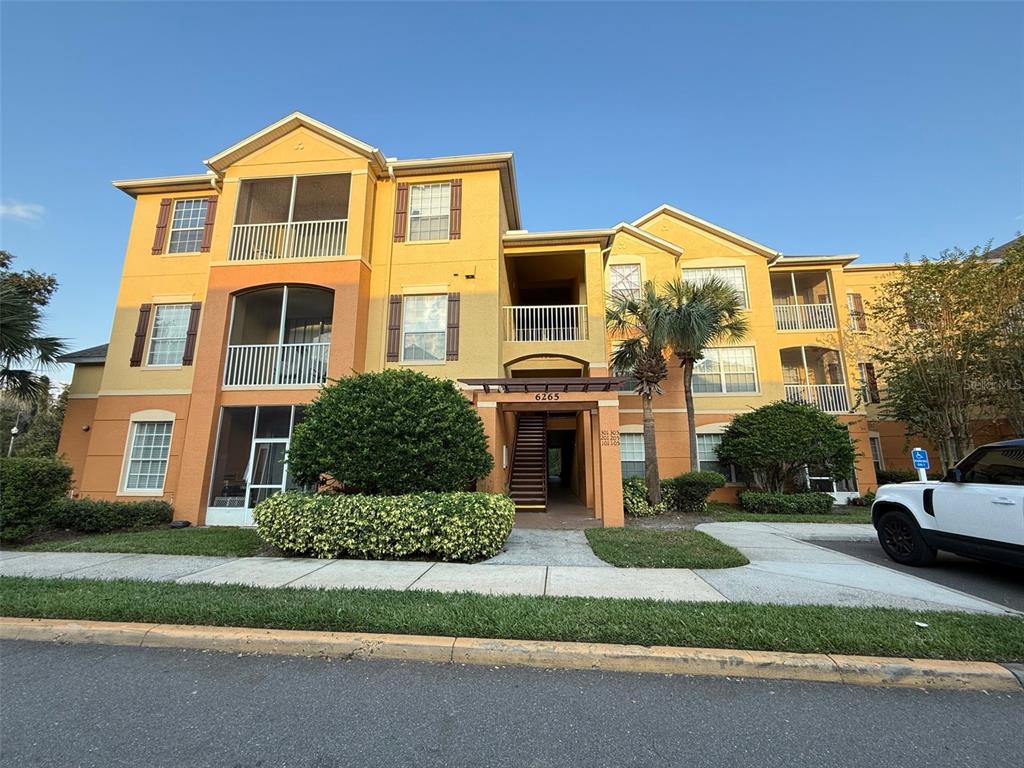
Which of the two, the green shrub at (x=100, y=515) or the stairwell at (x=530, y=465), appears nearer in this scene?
the green shrub at (x=100, y=515)

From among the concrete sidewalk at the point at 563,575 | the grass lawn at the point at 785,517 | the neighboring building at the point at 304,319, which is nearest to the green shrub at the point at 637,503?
the neighboring building at the point at 304,319

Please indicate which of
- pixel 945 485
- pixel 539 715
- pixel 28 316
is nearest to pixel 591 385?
pixel 945 485

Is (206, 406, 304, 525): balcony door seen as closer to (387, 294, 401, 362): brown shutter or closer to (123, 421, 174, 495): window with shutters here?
(123, 421, 174, 495): window with shutters

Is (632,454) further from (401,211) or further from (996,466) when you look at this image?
(401,211)

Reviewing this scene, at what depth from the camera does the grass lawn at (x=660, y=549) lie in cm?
668

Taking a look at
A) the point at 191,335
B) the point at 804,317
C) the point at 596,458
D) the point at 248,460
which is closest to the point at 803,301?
the point at 804,317

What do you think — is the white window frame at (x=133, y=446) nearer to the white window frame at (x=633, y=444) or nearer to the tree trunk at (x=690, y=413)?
the white window frame at (x=633, y=444)

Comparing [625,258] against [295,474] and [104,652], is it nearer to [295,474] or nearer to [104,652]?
[295,474]

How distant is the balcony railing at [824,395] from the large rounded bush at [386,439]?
48.2 ft

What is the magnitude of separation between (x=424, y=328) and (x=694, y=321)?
815 centimetres

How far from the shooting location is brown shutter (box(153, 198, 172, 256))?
13555mm

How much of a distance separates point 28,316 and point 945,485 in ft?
57.7

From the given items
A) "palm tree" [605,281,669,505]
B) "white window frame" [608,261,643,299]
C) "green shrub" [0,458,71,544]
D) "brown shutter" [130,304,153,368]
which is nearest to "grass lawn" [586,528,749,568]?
"palm tree" [605,281,669,505]

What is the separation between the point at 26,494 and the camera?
8758 mm
